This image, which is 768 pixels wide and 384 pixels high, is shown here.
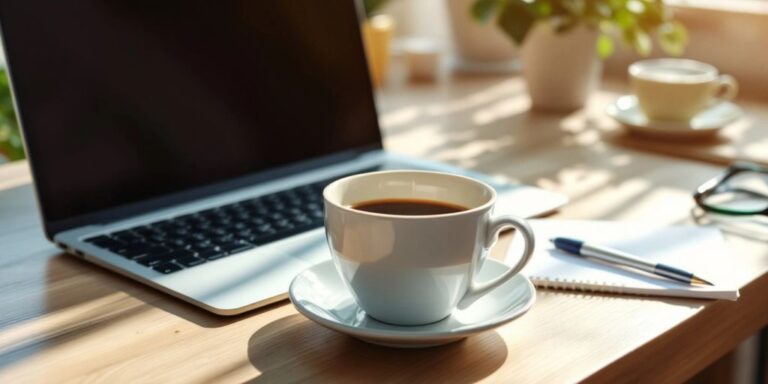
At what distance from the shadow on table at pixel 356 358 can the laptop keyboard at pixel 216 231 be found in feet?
0.44

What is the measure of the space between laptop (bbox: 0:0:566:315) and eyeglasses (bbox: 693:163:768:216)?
145 millimetres

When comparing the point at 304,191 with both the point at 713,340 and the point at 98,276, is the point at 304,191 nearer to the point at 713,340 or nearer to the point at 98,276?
Result: the point at 98,276

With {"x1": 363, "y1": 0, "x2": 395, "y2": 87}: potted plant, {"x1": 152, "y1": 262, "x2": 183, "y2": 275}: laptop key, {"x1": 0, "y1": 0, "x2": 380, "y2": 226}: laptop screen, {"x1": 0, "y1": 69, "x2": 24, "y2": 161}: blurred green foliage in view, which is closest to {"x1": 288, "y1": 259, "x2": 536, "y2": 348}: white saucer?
{"x1": 152, "y1": 262, "x2": 183, "y2": 275}: laptop key

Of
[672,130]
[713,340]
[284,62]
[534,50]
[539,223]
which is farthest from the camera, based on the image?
[534,50]

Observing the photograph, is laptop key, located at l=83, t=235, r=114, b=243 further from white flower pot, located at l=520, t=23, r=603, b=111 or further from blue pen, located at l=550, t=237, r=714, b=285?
white flower pot, located at l=520, t=23, r=603, b=111

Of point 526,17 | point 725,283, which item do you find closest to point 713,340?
point 725,283

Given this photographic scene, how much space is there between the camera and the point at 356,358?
1.95ft

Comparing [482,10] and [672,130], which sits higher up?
[482,10]

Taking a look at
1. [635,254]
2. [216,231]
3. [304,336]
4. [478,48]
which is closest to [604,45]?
[478,48]

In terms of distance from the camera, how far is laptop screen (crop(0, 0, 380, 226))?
79cm

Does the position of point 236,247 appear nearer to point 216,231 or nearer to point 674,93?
point 216,231

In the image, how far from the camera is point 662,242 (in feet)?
2.59

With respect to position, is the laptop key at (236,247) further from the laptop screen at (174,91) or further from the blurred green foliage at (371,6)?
the blurred green foliage at (371,6)

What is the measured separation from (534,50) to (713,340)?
2.27ft
